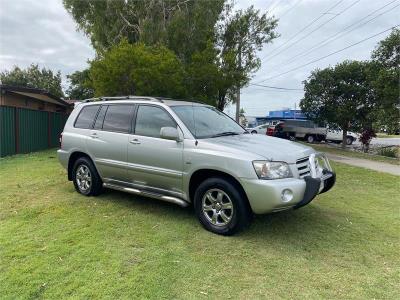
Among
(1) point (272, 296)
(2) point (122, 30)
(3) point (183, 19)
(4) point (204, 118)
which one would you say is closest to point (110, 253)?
(1) point (272, 296)

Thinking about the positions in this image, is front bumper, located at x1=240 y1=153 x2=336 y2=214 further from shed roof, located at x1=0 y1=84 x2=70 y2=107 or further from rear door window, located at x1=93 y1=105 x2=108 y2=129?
shed roof, located at x1=0 y1=84 x2=70 y2=107

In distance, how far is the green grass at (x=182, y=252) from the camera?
11.5 ft

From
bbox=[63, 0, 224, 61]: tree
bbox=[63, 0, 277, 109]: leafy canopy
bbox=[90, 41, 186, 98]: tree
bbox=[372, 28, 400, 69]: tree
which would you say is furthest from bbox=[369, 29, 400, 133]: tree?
bbox=[90, 41, 186, 98]: tree

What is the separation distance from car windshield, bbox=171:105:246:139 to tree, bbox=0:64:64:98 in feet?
137

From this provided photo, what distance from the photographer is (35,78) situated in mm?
46094

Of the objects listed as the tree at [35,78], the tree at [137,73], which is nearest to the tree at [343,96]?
the tree at [137,73]

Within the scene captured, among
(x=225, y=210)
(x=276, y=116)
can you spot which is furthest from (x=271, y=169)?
(x=276, y=116)

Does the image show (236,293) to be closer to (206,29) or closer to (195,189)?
(195,189)

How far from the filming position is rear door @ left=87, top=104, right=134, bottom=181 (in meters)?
6.07

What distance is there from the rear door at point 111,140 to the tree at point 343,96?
53.1 ft

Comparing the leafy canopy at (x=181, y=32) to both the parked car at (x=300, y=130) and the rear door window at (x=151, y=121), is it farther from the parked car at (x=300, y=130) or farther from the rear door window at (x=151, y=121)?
the parked car at (x=300, y=130)

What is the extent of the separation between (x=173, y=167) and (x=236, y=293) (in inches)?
89.9

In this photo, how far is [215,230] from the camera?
4938mm

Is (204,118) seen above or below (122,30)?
below
